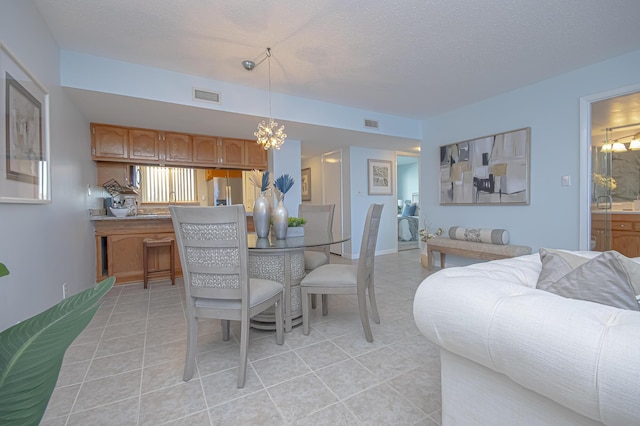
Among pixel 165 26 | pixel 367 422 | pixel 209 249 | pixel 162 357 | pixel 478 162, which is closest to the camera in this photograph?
pixel 367 422

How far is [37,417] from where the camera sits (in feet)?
1.71

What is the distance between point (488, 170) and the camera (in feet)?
13.0

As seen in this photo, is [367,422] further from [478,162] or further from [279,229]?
[478,162]

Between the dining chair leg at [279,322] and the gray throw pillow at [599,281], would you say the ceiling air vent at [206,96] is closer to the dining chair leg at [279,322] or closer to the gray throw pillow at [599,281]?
the dining chair leg at [279,322]

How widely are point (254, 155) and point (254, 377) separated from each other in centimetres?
370

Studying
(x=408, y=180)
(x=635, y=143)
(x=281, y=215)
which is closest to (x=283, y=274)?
(x=281, y=215)

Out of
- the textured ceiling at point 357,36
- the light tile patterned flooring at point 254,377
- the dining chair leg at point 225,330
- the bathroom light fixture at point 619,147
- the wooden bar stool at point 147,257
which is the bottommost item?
the light tile patterned flooring at point 254,377

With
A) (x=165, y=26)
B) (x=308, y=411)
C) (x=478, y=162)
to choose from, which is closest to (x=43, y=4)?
(x=165, y=26)

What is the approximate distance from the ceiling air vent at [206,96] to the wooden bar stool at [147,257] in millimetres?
1899

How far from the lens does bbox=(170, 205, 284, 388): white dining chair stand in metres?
1.57

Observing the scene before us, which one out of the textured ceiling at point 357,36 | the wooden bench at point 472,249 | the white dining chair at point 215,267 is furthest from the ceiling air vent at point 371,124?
the white dining chair at point 215,267

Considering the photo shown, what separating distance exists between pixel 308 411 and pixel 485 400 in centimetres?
86

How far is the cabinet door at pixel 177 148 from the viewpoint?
416 cm

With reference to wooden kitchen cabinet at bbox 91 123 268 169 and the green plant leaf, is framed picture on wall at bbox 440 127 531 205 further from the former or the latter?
the green plant leaf
